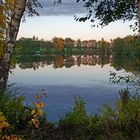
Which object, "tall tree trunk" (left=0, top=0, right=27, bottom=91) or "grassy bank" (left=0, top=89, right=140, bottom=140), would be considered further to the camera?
"tall tree trunk" (left=0, top=0, right=27, bottom=91)

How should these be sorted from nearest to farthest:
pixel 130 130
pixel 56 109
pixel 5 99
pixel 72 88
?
pixel 130 130 < pixel 5 99 < pixel 56 109 < pixel 72 88

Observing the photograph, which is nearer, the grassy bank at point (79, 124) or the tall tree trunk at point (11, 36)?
the grassy bank at point (79, 124)

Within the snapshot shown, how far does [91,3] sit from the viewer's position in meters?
14.0

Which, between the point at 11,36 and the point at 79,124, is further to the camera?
the point at 79,124

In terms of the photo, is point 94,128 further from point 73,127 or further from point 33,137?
point 33,137

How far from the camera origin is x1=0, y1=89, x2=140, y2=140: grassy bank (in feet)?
34.3

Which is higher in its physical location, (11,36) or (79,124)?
(11,36)

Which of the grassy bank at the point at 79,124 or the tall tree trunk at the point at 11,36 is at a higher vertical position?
the tall tree trunk at the point at 11,36

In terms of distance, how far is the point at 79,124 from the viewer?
12719mm

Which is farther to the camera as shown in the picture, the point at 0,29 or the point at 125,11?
the point at 0,29

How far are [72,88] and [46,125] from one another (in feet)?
132

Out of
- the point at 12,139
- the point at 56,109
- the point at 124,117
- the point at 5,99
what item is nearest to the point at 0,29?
the point at 5,99

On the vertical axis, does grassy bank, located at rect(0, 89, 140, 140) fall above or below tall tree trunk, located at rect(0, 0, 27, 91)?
below

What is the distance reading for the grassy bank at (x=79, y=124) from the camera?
10.5 m
